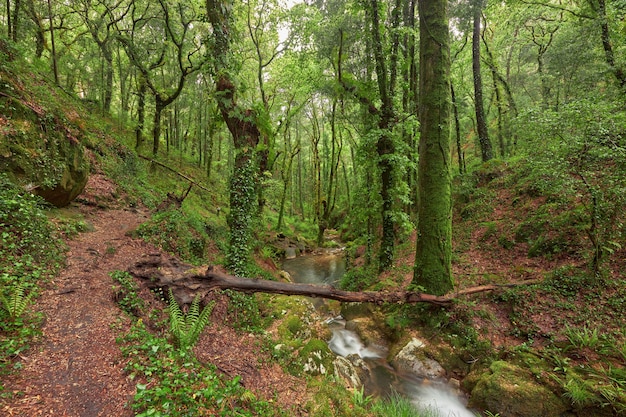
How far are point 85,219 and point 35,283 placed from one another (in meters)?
4.28

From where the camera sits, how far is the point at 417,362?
629 centimetres

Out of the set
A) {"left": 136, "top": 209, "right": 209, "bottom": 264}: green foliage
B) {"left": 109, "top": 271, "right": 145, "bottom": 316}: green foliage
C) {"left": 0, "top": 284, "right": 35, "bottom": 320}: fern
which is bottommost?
{"left": 109, "top": 271, "right": 145, "bottom": 316}: green foliage

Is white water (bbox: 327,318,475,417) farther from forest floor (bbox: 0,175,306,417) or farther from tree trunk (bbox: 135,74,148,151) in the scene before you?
tree trunk (bbox: 135,74,148,151)

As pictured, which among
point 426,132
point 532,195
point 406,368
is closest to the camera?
point 406,368

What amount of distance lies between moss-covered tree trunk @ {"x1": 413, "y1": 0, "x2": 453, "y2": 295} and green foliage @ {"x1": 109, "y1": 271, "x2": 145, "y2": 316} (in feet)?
20.6

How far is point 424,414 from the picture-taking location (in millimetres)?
4953

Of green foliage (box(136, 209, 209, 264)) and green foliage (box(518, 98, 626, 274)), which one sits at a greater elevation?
green foliage (box(518, 98, 626, 274))

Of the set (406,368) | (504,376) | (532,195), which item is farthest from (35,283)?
(532,195)

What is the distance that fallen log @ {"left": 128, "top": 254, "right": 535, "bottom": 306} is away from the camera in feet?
18.3

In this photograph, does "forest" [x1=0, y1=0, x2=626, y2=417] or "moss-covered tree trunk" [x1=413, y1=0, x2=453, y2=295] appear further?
"moss-covered tree trunk" [x1=413, y1=0, x2=453, y2=295]

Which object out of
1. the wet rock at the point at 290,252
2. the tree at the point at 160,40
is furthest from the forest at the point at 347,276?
the wet rock at the point at 290,252

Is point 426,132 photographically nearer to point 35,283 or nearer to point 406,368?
point 406,368

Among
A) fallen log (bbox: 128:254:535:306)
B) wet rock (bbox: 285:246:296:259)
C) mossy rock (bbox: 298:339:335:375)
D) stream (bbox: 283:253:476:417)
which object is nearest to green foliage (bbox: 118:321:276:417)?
fallen log (bbox: 128:254:535:306)

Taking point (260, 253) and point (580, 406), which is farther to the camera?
point (260, 253)
